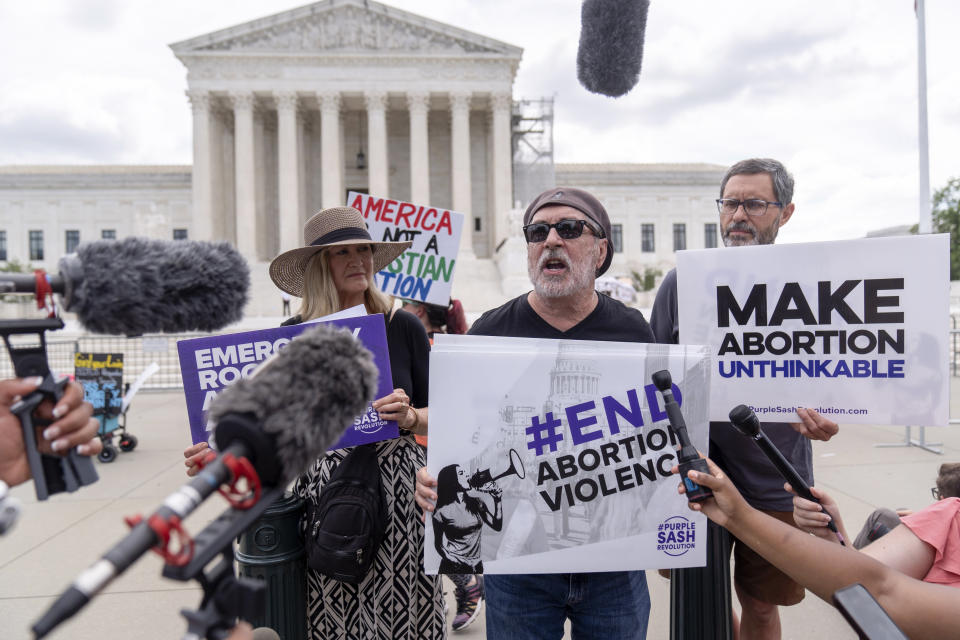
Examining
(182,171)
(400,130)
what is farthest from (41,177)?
(400,130)

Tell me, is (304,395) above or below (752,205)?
below

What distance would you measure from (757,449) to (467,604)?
6.34ft

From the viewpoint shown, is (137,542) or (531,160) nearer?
(137,542)

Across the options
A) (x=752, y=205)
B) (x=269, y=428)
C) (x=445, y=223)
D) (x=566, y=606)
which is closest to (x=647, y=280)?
(x=445, y=223)

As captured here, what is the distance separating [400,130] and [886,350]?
4194 cm

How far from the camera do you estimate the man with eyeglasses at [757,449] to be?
2523mm

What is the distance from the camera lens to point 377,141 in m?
36.8

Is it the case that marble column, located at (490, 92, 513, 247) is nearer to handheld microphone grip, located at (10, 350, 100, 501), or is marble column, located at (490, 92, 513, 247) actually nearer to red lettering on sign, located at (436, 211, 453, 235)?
red lettering on sign, located at (436, 211, 453, 235)

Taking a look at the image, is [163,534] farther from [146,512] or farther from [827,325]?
[146,512]

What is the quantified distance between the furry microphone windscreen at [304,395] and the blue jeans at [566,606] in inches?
50.5

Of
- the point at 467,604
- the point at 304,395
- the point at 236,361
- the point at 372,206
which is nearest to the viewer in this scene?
the point at 304,395

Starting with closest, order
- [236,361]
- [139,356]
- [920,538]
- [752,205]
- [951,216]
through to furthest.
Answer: [920,538], [236,361], [752,205], [139,356], [951,216]

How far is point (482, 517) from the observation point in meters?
1.95

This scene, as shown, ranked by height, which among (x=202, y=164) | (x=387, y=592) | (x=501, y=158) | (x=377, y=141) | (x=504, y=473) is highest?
(x=377, y=141)
